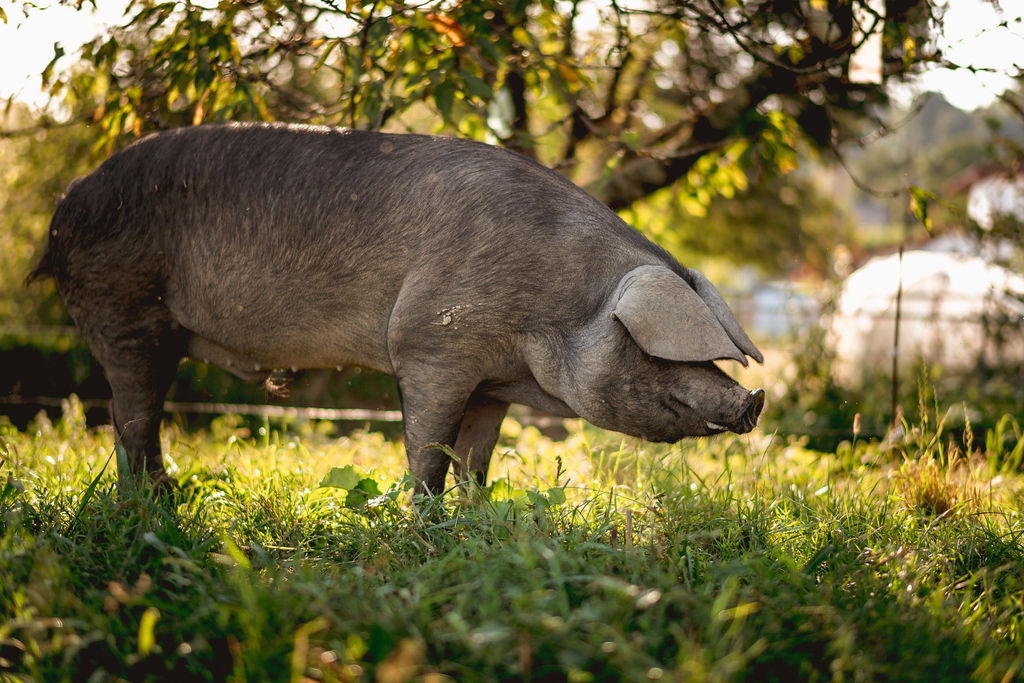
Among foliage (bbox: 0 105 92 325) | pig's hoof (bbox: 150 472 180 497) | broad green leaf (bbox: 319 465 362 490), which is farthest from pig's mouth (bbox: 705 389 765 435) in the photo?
foliage (bbox: 0 105 92 325)

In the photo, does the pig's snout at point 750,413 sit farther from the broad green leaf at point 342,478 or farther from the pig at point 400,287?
the broad green leaf at point 342,478

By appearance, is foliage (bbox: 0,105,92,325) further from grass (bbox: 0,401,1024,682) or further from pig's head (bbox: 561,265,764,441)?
pig's head (bbox: 561,265,764,441)

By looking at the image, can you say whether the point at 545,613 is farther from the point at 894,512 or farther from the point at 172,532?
the point at 894,512

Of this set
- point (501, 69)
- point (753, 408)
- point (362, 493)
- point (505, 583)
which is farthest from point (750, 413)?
point (501, 69)

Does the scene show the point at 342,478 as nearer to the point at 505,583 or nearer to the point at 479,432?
the point at 479,432

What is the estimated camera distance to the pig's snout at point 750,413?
2748mm

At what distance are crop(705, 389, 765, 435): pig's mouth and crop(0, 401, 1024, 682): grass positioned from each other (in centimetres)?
35

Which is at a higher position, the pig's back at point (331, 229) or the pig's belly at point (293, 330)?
the pig's back at point (331, 229)

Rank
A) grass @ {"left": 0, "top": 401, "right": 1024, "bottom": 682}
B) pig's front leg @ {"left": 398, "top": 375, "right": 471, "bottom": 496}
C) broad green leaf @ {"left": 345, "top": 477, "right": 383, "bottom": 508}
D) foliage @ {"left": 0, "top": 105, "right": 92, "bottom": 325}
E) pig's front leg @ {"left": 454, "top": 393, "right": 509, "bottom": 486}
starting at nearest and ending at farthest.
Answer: grass @ {"left": 0, "top": 401, "right": 1024, "bottom": 682}
pig's front leg @ {"left": 398, "top": 375, "right": 471, "bottom": 496}
broad green leaf @ {"left": 345, "top": 477, "right": 383, "bottom": 508}
pig's front leg @ {"left": 454, "top": 393, "right": 509, "bottom": 486}
foliage @ {"left": 0, "top": 105, "right": 92, "bottom": 325}

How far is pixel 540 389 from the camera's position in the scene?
3.14 metres

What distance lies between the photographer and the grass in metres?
1.96

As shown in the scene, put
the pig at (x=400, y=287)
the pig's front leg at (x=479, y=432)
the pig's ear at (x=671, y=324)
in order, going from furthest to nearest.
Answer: the pig's front leg at (x=479, y=432), the pig at (x=400, y=287), the pig's ear at (x=671, y=324)

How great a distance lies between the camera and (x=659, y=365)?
9.40ft

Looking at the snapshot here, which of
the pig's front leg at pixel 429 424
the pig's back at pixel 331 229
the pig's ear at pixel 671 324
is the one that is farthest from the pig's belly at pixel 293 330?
the pig's ear at pixel 671 324
